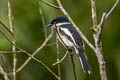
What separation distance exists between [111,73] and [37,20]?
1438 mm

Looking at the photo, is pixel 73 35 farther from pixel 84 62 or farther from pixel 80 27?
pixel 80 27

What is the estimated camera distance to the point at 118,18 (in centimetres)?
748

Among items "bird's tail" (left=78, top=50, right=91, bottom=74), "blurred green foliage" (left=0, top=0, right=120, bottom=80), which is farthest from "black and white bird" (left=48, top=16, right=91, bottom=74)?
"blurred green foliage" (left=0, top=0, right=120, bottom=80)

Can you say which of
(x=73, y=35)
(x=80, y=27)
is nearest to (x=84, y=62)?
(x=73, y=35)

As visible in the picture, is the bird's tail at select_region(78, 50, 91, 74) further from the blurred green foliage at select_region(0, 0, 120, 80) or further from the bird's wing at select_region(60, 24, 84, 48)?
the blurred green foliage at select_region(0, 0, 120, 80)

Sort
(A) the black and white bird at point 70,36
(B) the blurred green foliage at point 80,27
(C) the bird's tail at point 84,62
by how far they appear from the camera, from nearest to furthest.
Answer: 1. (C) the bird's tail at point 84,62
2. (A) the black and white bird at point 70,36
3. (B) the blurred green foliage at point 80,27

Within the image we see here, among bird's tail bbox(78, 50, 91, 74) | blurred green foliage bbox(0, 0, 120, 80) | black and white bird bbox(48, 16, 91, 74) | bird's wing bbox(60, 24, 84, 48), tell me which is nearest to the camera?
bird's tail bbox(78, 50, 91, 74)

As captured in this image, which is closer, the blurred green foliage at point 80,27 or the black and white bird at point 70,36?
the black and white bird at point 70,36

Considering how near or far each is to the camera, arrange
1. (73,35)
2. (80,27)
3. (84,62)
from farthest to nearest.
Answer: (80,27), (73,35), (84,62)

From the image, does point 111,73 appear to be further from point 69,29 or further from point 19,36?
point 69,29

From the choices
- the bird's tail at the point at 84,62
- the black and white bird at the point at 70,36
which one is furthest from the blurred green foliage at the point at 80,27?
the bird's tail at the point at 84,62

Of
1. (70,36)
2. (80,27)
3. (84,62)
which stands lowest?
(80,27)

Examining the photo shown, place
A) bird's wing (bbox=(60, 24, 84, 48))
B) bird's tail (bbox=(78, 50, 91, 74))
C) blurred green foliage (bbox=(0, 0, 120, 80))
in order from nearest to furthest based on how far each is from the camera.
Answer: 1. bird's tail (bbox=(78, 50, 91, 74))
2. bird's wing (bbox=(60, 24, 84, 48))
3. blurred green foliage (bbox=(0, 0, 120, 80))

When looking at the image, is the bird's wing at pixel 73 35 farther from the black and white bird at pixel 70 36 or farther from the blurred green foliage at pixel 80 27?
the blurred green foliage at pixel 80 27
